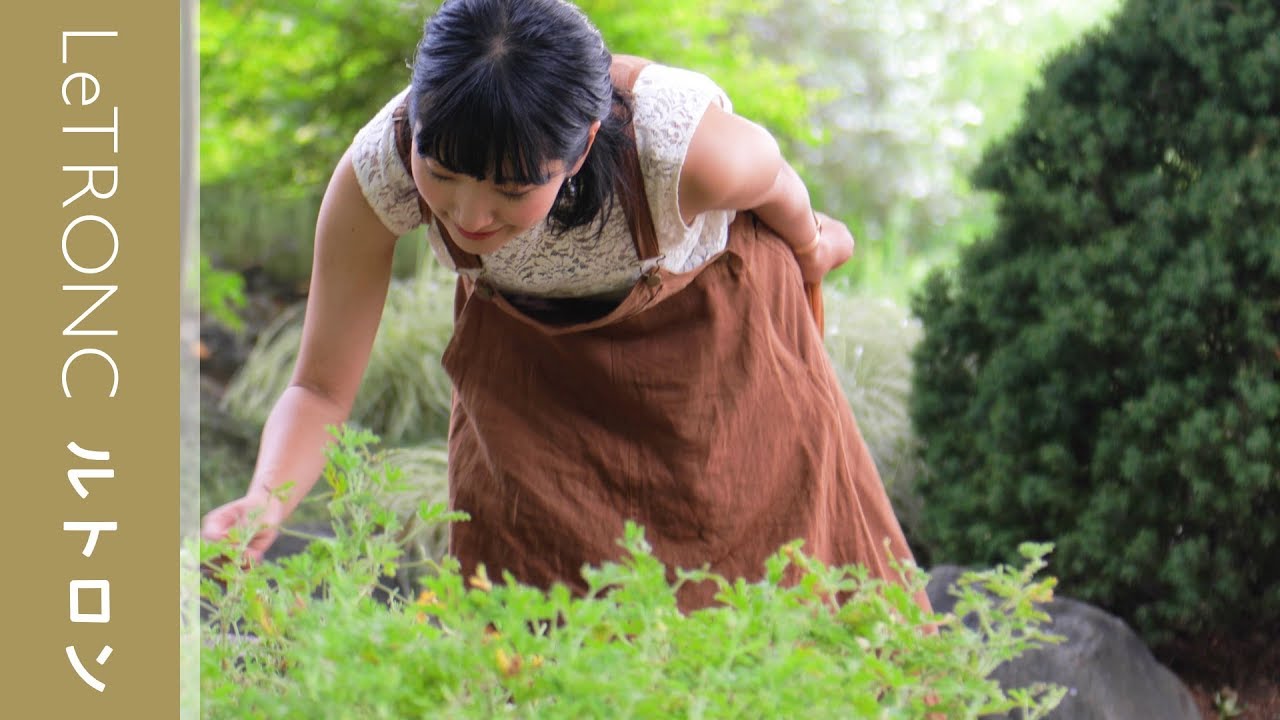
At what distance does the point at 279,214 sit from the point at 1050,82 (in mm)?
4875

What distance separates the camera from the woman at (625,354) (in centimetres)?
192

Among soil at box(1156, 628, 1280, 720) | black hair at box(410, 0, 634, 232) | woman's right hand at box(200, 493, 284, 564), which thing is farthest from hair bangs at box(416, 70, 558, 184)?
soil at box(1156, 628, 1280, 720)

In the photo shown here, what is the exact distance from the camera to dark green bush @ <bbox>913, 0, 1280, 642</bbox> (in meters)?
2.89

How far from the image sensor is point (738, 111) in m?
5.69

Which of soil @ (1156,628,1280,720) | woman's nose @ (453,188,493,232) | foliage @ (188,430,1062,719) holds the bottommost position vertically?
soil @ (1156,628,1280,720)

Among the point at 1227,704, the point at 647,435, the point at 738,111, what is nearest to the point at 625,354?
the point at 647,435

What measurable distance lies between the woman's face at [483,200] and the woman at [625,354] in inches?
5.7

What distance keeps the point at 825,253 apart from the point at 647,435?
49 cm

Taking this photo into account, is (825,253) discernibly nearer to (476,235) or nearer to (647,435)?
(647,435)

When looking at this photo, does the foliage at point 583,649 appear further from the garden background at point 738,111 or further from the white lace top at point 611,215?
the garden background at point 738,111

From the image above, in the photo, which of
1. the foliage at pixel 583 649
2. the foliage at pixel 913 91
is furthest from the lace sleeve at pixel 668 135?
the foliage at pixel 913 91

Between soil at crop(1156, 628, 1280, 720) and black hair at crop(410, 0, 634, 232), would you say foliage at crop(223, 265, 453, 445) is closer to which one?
soil at crop(1156, 628, 1280, 720)

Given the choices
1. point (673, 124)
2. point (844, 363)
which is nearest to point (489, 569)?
point (673, 124)

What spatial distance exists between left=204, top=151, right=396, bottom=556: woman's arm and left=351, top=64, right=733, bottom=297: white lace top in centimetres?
4
